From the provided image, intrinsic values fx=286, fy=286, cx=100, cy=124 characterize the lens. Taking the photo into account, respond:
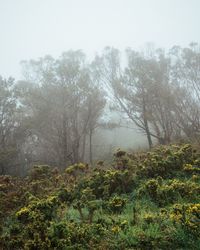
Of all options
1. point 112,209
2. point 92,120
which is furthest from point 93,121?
point 112,209

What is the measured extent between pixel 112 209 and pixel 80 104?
51.3ft

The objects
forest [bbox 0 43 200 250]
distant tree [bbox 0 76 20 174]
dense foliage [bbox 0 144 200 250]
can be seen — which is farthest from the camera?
distant tree [bbox 0 76 20 174]

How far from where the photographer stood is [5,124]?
19750 millimetres

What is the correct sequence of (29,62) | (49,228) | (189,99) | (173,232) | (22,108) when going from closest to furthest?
(173,232), (49,228), (189,99), (22,108), (29,62)

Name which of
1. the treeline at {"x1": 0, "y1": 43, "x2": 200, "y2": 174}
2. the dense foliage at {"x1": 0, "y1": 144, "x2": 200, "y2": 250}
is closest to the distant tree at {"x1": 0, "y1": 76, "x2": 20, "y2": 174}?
the treeline at {"x1": 0, "y1": 43, "x2": 200, "y2": 174}

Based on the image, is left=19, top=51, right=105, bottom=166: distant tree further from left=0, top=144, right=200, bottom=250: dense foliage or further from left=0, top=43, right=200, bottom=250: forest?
left=0, top=144, right=200, bottom=250: dense foliage

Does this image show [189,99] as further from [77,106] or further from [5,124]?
[5,124]

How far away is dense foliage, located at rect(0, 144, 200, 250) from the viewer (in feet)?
15.6

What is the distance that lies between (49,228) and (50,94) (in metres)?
16.0

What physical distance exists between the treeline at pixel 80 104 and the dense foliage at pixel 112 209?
10.2 m

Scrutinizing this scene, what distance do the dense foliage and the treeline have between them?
10173mm

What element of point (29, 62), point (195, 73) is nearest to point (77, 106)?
point (29, 62)

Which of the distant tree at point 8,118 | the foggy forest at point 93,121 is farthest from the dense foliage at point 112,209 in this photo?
the distant tree at point 8,118

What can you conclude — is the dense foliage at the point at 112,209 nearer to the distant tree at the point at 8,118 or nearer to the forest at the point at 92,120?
the forest at the point at 92,120
